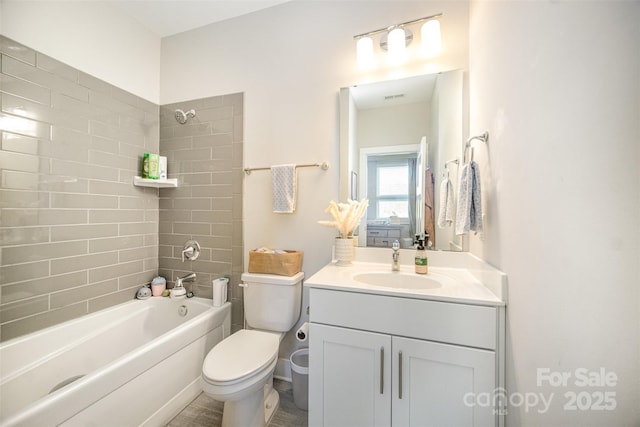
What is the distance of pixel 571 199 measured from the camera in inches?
22.4

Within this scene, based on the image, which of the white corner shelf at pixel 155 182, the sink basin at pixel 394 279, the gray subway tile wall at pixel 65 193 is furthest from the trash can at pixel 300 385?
the white corner shelf at pixel 155 182

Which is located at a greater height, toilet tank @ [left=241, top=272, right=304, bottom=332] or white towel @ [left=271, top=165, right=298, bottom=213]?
white towel @ [left=271, top=165, right=298, bottom=213]

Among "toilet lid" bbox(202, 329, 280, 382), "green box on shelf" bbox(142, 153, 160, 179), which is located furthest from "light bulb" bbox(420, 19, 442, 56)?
"green box on shelf" bbox(142, 153, 160, 179)

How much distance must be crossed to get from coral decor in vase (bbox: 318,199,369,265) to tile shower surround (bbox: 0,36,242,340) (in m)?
0.83

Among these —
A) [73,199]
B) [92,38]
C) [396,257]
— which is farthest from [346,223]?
[92,38]

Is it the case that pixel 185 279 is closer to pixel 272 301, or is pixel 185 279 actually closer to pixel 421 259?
pixel 272 301

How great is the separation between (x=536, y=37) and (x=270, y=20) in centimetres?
172

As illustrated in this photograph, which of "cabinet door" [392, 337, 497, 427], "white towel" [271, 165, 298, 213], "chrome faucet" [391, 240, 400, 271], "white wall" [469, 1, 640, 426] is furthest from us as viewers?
"white towel" [271, 165, 298, 213]

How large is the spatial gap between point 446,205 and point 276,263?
43.5 inches

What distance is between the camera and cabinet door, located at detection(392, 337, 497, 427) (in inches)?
35.2

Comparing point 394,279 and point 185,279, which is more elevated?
point 394,279

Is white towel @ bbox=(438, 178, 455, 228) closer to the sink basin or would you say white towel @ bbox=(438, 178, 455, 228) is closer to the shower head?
the sink basin

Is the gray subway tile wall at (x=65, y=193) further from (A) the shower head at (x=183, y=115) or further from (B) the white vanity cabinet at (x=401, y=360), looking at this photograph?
(B) the white vanity cabinet at (x=401, y=360)

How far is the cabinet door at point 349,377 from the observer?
3.31 ft
